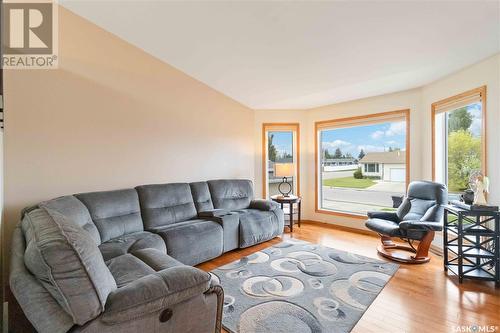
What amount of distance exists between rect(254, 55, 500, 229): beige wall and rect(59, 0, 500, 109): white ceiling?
184 mm

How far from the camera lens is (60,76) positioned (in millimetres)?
2549

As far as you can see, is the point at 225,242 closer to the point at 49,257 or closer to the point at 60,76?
the point at 49,257

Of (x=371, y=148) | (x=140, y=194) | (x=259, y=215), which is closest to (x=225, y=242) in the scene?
(x=259, y=215)

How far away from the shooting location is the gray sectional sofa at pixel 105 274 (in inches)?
41.3

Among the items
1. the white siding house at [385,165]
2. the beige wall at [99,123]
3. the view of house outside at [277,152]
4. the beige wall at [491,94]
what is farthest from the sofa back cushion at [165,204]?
the beige wall at [491,94]

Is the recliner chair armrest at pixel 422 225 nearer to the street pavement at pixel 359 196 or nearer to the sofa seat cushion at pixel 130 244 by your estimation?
the street pavement at pixel 359 196

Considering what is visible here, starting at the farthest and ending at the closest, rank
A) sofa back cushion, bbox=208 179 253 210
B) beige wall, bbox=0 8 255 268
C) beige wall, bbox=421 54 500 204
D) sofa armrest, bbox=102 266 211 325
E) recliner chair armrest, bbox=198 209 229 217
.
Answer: sofa back cushion, bbox=208 179 253 210 < recliner chair armrest, bbox=198 209 229 217 < beige wall, bbox=421 54 500 204 < beige wall, bbox=0 8 255 268 < sofa armrest, bbox=102 266 211 325

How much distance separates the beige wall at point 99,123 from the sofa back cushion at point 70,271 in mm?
1708

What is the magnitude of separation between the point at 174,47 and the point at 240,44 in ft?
3.04

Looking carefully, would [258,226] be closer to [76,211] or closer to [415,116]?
[76,211]

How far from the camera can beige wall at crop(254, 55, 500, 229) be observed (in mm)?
2613

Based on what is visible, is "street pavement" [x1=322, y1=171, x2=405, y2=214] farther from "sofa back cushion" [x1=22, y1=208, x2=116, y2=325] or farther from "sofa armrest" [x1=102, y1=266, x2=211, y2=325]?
"sofa back cushion" [x1=22, y1=208, x2=116, y2=325]

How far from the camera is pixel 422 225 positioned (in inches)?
110

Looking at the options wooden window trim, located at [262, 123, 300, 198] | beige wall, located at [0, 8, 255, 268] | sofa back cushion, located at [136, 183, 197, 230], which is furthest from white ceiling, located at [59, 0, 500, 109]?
sofa back cushion, located at [136, 183, 197, 230]
